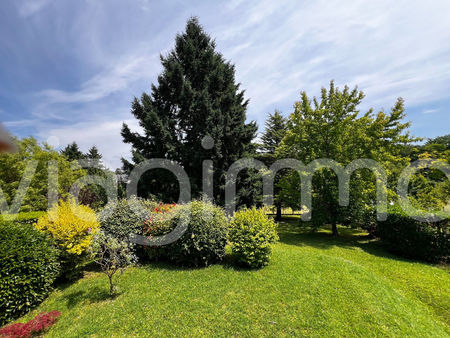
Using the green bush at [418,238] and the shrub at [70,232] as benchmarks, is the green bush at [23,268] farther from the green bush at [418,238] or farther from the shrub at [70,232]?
the green bush at [418,238]

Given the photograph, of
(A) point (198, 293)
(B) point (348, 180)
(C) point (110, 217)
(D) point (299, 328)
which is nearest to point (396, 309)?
(D) point (299, 328)

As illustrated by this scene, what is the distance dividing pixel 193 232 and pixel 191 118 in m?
9.58

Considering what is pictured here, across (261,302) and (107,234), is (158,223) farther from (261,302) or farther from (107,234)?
(261,302)

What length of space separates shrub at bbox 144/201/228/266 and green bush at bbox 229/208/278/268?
448mm

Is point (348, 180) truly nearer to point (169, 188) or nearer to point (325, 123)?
point (325, 123)

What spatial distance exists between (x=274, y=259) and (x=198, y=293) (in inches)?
121

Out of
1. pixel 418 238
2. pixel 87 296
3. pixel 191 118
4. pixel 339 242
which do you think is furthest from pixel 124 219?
pixel 418 238

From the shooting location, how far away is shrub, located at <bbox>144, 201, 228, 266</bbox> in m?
5.90

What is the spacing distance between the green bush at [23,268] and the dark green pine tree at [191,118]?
7143mm

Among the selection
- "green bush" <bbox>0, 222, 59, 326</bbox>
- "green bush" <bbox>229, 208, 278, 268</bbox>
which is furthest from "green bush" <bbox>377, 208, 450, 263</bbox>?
"green bush" <bbox>0, 222, 59, 326</bbox>

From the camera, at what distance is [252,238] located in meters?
5.69

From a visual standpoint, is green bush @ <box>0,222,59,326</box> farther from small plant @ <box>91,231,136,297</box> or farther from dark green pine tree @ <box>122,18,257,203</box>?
dark green pine tree @ <box>122,18,257,203</box>

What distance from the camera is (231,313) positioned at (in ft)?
12.7

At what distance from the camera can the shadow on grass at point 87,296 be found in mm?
4453
